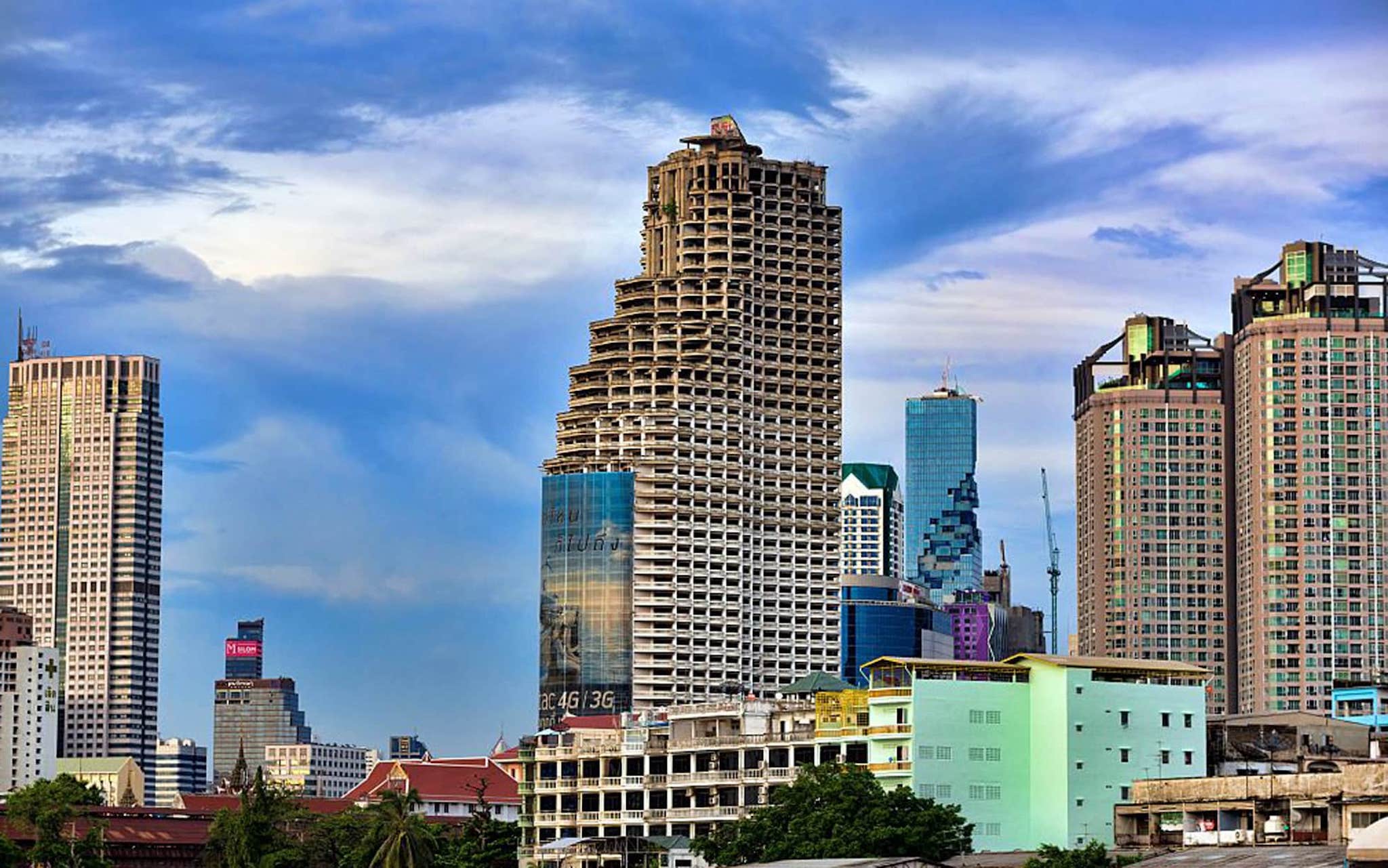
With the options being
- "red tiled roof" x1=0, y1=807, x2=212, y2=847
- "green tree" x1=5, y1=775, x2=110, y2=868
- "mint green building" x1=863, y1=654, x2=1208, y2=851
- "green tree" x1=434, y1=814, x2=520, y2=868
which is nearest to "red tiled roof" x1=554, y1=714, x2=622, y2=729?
"red tiled roof" x1=0, y1=807, x2=212, y2=847

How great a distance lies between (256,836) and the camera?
141 meters

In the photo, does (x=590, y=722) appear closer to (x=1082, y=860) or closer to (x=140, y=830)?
(x=140, y=830)

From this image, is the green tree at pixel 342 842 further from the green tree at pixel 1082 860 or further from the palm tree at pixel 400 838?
the green tree at pixel 1082 860

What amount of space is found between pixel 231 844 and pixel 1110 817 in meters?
50.1

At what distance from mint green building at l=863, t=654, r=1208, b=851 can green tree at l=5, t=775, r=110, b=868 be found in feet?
187

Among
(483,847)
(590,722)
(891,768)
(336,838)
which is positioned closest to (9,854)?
(336,838)

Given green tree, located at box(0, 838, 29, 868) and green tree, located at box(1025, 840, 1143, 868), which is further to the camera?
green tree, located at box(0, 838, 29, 868)

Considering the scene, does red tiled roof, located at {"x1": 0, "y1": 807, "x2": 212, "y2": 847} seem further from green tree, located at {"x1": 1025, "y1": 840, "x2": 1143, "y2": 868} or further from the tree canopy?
green tree, located at {"x1": 1025, "y1": 840, "x2": 1143, "y2": 868}

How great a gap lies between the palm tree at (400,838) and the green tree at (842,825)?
49.8 feet

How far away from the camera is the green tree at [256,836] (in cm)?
14012

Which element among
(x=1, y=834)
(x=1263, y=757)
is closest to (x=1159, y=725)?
(x=1263, y=757)

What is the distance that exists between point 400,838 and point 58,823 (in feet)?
149

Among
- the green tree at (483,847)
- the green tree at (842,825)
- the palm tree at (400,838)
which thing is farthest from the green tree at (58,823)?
the green tree at (842,825)

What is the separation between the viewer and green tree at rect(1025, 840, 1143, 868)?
321 feet
